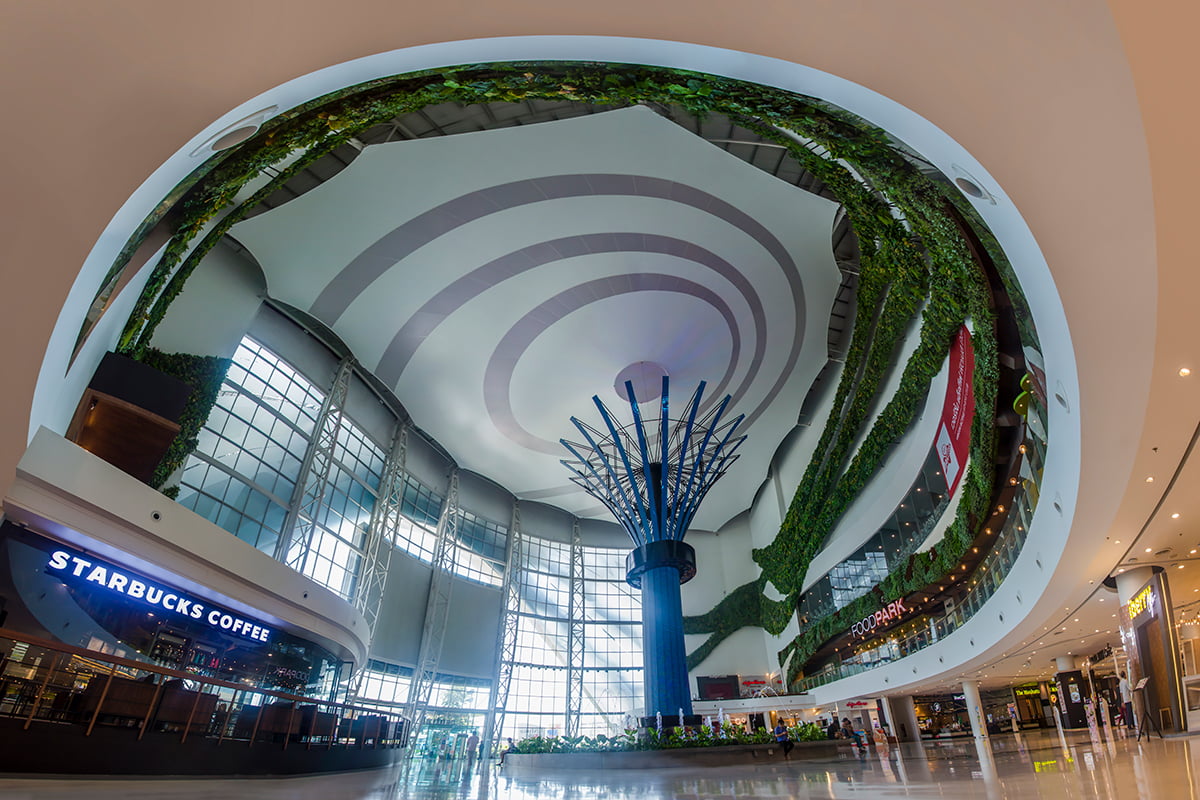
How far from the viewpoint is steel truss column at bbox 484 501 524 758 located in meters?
26.4

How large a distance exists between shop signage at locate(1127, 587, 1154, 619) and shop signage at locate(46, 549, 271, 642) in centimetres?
1791

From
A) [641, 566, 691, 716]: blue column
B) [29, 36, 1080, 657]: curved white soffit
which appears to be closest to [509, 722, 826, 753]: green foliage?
[641, 566, 691, 716]: blue column

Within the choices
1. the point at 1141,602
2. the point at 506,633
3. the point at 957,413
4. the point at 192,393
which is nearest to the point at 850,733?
the point at 1141,602

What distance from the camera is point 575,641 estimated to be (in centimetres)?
3123

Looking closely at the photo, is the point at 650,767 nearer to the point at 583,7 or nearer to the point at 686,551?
the point at 686,551

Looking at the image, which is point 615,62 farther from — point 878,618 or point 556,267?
point 878,618

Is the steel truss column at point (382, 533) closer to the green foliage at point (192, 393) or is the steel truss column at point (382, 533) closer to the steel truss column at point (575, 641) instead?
the green foliage at point (192, 393)

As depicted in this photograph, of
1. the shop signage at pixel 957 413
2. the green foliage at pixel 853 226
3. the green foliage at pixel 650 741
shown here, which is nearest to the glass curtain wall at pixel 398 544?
the green foliage at pixel 853 226

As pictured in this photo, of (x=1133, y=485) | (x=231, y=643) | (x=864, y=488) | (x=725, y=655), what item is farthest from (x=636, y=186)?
(x=725, y=655)

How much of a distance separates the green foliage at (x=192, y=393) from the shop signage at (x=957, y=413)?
17319mm

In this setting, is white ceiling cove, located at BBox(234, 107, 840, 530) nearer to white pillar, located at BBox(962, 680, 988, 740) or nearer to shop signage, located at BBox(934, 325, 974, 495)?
shop signage, located at BBox(934, 325, 974, 495)

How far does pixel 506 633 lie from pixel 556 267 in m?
18.9

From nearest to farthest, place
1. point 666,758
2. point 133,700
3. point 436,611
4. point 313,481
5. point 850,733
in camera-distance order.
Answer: point 133,700 → point 666,758 → point 313,481 → point 850,733 → point 436,611

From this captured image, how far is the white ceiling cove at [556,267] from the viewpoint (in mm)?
15141
